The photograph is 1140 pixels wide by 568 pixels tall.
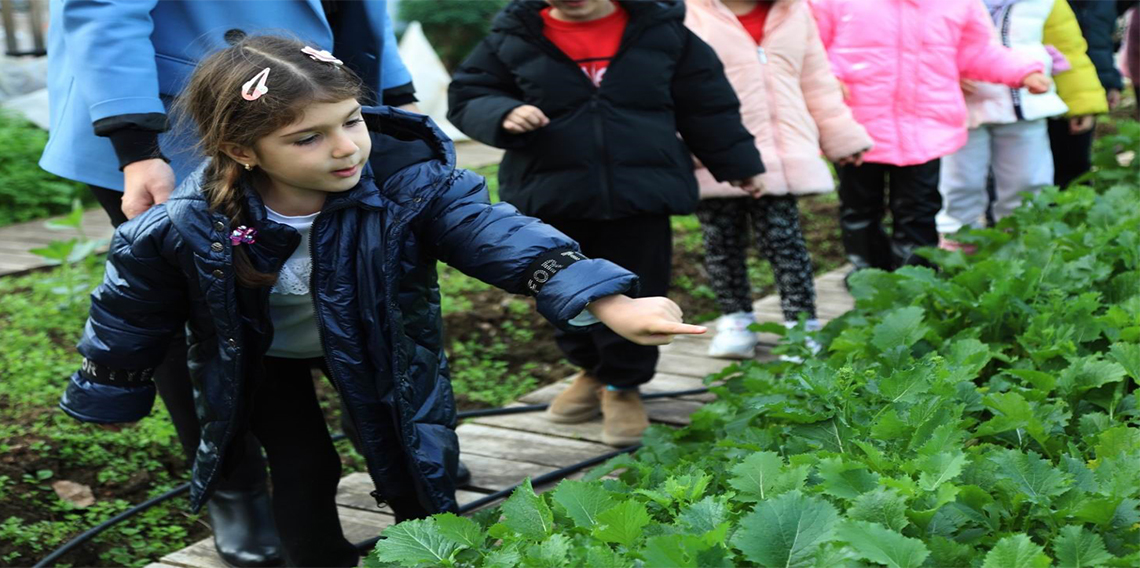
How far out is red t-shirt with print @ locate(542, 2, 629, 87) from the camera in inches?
161

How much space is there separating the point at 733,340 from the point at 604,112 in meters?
1.38

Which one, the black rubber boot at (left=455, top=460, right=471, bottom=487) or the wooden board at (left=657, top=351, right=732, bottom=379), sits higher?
the black rubber boot at (left=455, top=460, right=471, bottom=487)

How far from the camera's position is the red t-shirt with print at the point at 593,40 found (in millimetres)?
4086

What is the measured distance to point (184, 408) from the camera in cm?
329

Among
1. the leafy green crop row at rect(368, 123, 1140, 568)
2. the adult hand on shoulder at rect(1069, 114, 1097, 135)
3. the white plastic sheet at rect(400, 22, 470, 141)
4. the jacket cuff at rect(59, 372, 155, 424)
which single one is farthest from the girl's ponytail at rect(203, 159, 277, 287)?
the white plastic sheet at rect(400, 22, 470, 141)

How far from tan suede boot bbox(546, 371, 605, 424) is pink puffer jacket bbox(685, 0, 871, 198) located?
1000mm

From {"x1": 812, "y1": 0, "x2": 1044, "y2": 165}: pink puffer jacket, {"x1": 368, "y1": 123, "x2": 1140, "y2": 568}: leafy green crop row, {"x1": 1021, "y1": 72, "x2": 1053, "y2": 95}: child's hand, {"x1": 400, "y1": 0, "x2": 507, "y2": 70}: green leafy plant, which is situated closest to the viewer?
{"x1": 368, "y1": 123, "x2": 1140, "y2": 568}: leafy green crop row

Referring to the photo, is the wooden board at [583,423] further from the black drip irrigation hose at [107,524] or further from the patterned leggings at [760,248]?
the black drip irrigation hose at [107,524]

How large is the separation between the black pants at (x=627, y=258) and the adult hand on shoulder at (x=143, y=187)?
4.77ft

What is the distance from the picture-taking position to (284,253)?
2.67 m

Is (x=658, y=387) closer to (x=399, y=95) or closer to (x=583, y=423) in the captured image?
(x=583, y=423)

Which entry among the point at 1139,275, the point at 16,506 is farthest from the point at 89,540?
the point at 1139,275

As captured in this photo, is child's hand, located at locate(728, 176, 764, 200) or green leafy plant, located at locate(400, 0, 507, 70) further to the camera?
green leafy plant, located at locate(400, 0, 507, 70)

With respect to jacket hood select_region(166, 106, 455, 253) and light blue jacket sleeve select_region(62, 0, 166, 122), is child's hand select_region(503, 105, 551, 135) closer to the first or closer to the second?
jacket hood select_region(166, 106, 455, 253)
